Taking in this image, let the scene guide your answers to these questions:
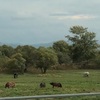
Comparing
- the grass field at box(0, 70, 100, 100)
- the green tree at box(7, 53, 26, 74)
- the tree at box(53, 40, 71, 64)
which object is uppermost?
the tree at box(53, 40, 71, 64)

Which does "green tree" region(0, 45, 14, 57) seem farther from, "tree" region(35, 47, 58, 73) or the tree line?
"tree" region(35, 47, 58, 73)

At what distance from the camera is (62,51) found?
101 meters

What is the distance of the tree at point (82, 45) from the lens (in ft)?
325

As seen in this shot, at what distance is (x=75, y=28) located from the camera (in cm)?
10700

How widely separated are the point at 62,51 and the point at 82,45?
608 centimetres

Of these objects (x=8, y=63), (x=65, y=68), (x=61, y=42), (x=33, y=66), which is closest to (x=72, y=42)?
(x=61, y=42)

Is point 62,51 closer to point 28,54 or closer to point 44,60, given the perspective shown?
point 28,54

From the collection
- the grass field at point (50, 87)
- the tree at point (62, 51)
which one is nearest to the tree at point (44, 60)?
the tree at point (62, 51)

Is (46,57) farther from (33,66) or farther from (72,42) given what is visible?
(72,42)

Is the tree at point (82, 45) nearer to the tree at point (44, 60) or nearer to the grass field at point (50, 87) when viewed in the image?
the tree at point (44, 60)

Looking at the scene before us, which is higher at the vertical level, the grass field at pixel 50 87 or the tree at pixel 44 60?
the tree at pixel 44 60

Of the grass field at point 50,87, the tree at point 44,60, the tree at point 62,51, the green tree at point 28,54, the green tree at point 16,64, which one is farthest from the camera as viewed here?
the tree at point 62,51

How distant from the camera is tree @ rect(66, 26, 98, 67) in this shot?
325 ft

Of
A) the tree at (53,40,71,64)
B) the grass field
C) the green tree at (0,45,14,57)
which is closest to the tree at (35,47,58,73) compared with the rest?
the tree at (53,40,71,64)
